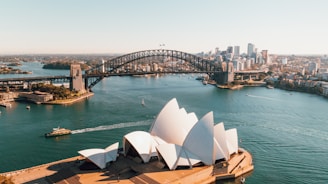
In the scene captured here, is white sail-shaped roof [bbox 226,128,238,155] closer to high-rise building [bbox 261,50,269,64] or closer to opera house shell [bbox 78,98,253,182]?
opera house shell [bbox 78,98,253,182]

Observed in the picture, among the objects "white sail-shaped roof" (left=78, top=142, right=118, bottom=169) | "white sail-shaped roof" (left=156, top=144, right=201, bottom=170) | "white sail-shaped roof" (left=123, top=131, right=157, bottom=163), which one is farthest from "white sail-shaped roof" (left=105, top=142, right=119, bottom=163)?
"white sail-shaped roof" (left=156, top=144, right=201, bottom=170)

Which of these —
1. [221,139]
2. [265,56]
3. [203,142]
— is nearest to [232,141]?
[221,139]

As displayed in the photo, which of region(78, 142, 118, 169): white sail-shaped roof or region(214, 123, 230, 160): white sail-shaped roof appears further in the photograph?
region(214, 123, 230, 160): white sail-shaped roof

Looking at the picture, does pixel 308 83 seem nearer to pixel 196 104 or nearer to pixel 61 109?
pixel 196 104

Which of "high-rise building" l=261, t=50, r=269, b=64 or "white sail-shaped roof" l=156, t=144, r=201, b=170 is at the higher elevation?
"high-rise building" l=261, t=50, r=269, b=64

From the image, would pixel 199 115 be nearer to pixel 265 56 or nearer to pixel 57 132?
pixel 57 132

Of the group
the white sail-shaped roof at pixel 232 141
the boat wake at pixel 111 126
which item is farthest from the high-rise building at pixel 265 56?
the white sail-shaped roof at pixel 232 141

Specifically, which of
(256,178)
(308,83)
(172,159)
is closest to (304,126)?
(256,178)
